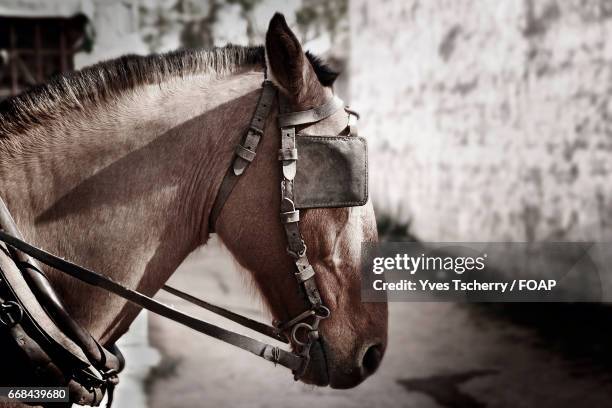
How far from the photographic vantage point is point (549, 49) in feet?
16.2

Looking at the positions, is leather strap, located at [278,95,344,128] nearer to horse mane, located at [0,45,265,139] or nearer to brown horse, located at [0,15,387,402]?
brown horse, located at [0,15,387,402]

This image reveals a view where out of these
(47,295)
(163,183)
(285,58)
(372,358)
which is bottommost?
(372,358)

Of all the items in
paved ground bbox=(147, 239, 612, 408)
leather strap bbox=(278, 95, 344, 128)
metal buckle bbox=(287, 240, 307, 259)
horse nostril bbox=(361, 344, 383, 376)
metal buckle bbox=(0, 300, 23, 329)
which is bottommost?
paved ground bbox=(147, 239, 612, 408)

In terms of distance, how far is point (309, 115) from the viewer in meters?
1.56

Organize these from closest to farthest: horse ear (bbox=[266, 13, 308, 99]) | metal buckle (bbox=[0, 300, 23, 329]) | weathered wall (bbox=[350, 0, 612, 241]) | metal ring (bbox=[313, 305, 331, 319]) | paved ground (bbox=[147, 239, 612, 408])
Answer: metal buckle (bbox=[0, 300, 23, 329])
horse ear (bbox=[266, 13, 308, 99])
metal ring (bbox=[313, 305, 331, 319])
paved ground (bbox=[147, 239, 612, 408])
weathered wall (bbox=[350, 0, 612, 241])

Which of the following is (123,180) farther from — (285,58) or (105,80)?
(285,58)

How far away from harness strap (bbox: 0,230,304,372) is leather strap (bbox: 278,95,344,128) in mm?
542

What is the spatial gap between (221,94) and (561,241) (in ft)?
13.3

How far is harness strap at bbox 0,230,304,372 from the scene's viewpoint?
1418 mm

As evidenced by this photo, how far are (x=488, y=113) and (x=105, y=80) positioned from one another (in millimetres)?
4674

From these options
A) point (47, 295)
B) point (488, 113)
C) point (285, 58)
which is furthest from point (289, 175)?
point (488, 113)

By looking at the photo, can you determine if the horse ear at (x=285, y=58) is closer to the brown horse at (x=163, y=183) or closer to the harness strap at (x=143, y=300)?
the brown horse at (x=163, y=183)

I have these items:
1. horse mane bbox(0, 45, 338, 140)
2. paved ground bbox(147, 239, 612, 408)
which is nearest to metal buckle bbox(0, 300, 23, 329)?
horse mane bbox(0, 45, 338, 140)

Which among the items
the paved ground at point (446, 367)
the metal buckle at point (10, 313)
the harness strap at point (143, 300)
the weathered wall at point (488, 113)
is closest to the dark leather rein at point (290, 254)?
the harness strap at point (143, 300)
